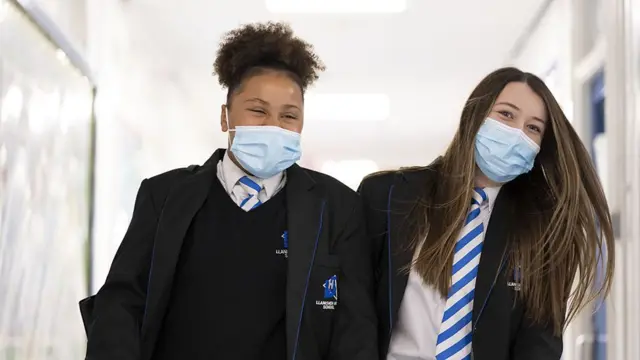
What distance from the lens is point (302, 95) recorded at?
182cm

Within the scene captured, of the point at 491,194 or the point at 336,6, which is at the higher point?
the point at 336,6

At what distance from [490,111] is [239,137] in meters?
0.61

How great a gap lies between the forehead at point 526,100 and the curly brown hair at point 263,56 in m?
0.45

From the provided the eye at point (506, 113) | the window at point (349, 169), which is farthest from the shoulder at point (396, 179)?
the window at point (349, 169)

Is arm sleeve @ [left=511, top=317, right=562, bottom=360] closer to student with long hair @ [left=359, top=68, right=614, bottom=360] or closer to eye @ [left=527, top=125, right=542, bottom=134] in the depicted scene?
student with long hair @ [left=359, top=68, right=614, bottom=360]

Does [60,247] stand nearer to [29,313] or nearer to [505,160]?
[29,313]

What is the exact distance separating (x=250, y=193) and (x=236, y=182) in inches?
1.7

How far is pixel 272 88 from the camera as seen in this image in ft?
5.72

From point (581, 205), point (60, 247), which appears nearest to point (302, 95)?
point (581, 205)

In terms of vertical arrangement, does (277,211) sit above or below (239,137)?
below

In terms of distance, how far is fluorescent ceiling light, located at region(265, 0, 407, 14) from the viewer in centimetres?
417

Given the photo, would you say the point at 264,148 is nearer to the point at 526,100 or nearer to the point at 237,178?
the point at 237,178

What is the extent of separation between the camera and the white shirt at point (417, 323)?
177cm

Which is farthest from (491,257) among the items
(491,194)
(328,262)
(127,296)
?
(127,296)
